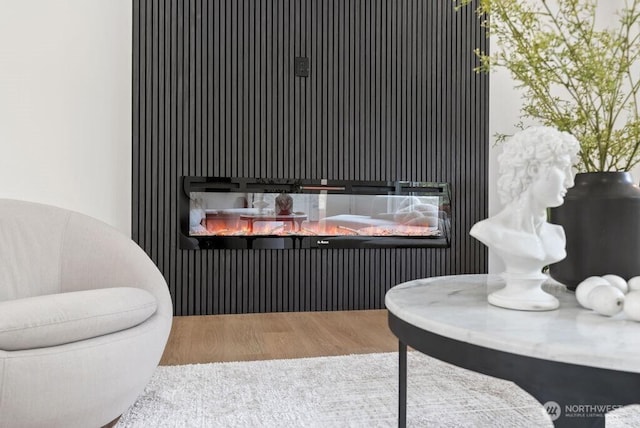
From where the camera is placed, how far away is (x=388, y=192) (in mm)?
3732

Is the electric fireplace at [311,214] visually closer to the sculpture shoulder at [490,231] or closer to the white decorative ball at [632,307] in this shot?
the sculpture shoulder at [490,231]

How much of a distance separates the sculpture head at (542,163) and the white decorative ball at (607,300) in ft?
0.63

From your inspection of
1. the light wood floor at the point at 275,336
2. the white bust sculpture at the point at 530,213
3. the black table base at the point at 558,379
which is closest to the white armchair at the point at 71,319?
the light wood floor at the point at 275,336

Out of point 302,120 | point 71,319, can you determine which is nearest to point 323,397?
point 71,319

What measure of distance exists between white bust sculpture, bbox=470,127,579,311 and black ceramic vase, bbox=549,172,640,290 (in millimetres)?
201

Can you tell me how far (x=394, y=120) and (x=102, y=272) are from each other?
2592mm

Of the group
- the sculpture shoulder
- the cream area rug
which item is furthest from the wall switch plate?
the sculpture shoulder

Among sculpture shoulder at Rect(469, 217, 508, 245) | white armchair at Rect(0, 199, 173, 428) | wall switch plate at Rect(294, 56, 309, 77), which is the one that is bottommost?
white armchair at Rect(0, 199, 173, 428)

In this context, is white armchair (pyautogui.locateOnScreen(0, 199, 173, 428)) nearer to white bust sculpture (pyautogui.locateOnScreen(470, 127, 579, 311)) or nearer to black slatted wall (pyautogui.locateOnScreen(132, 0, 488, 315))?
white bust sculpture (pyautogui.locateOnScreen(470, 127, 579, 311))

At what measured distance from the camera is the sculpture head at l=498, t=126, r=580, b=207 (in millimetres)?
936

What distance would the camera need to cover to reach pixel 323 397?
1.86m

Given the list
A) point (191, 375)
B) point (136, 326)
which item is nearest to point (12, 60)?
point (136, 326)

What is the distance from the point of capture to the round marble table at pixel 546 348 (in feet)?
2.18

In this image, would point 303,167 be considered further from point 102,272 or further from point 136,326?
point 136,326
